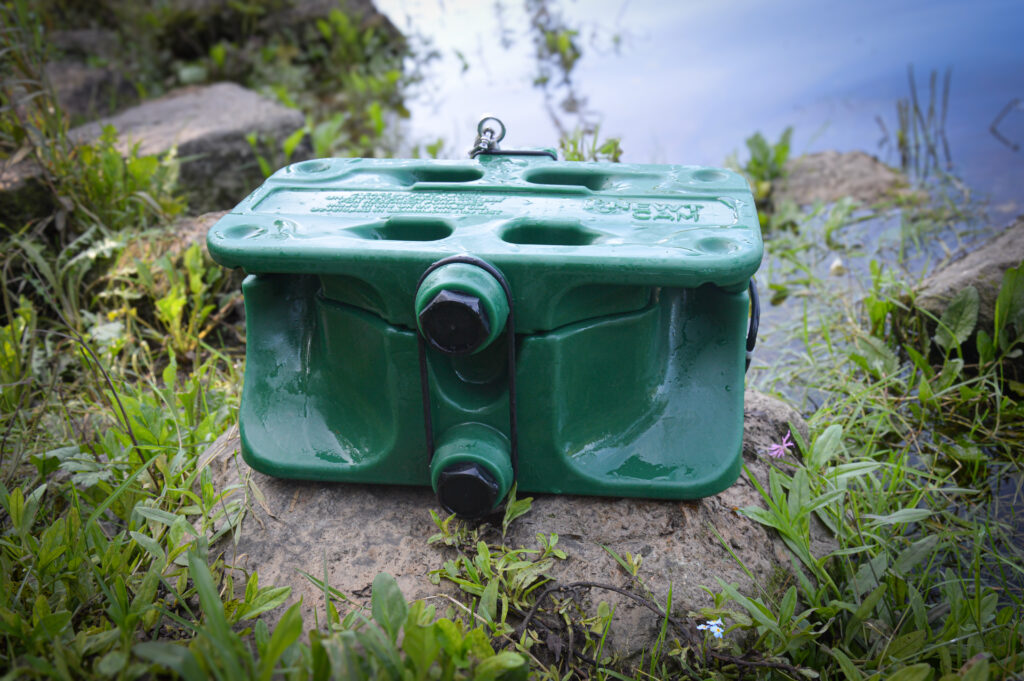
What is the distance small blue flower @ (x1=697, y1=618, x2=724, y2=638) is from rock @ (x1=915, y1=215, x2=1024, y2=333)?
1.41 m

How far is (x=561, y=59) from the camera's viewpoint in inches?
202

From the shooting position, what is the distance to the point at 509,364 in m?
1.34

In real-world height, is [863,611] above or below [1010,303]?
below

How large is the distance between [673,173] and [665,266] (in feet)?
1.70

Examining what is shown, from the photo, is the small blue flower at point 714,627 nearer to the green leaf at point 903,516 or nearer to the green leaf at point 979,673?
the green leaf at point 979,673

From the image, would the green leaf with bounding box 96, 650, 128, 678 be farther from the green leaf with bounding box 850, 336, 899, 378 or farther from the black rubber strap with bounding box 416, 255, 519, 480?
the green leaf with bounding box 850, 336, 899, 378

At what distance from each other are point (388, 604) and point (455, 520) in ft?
1.01

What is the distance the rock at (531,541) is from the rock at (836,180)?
2.43 meters

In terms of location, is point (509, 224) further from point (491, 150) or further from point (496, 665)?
point (496, 665)

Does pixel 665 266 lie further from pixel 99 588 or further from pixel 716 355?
pixel 99 588

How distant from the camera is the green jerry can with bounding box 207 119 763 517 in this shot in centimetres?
128

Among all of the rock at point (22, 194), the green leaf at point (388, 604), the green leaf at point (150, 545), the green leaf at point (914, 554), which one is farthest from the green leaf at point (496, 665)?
the rock at point (22, 194)

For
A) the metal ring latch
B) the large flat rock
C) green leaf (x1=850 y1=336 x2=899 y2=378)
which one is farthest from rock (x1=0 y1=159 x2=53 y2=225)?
green leaf (x1=850 y1=336 x2=899 y2=378)

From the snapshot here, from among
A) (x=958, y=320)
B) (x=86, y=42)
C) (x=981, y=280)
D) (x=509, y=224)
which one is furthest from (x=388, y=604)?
(x=86, y=42)
